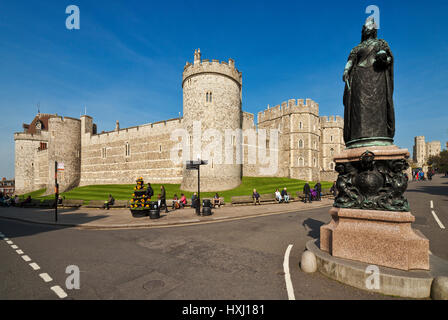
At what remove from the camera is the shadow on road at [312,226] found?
775cm

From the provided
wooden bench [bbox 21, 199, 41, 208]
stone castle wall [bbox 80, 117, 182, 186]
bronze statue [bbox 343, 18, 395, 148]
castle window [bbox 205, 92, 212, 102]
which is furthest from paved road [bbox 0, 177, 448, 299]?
stone castle wall [bbox 80, 117, 182, 186]

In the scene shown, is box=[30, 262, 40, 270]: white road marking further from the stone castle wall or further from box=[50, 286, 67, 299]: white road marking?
the stone castle wall

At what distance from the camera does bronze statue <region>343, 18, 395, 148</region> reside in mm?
4859

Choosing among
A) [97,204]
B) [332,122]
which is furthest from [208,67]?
[332,122]

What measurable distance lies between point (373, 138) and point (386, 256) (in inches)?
102

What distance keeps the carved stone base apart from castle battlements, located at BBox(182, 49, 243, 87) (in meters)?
23.4

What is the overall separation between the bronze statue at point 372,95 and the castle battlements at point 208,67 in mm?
21251

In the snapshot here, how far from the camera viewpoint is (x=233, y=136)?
2573 centimetres

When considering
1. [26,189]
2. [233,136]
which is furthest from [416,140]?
[26,189]

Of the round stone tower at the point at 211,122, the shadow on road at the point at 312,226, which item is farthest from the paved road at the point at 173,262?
the round stone tower at the point at 211,122

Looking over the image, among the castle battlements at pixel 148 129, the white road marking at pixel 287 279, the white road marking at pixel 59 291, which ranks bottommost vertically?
the white road marking at pixel 59 291

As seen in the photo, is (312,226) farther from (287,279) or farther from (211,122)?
(211,122)

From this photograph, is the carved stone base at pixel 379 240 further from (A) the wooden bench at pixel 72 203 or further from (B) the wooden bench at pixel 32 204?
(B) the wooden bench at pixel 32 204

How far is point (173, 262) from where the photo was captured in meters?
5.41
